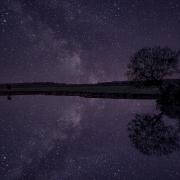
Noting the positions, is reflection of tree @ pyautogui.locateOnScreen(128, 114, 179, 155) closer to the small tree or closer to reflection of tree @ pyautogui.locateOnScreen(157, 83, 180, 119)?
reflection of tree @ pyautogui.locateOnScreen(157, 83, 180, 119)

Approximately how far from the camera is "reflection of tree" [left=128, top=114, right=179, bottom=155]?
23469mm

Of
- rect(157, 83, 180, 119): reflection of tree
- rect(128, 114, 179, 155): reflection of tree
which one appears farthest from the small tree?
rect(128, 114, 179, 155): reflection of tree

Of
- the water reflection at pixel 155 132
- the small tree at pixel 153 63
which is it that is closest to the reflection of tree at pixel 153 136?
the water reflection at pixel 155 132

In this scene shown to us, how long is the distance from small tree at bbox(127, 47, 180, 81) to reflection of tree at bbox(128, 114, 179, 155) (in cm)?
2421

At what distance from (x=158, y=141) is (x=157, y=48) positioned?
112ft

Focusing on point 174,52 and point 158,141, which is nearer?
point 158,141

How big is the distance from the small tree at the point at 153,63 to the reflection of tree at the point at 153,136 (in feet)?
79.4

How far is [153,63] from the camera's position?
182 ft

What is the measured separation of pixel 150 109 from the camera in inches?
1459

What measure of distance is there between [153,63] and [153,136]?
1237 inches

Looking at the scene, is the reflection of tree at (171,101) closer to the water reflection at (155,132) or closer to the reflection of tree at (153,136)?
the water reflection at (155,132)

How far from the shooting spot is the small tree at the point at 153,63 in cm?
5494

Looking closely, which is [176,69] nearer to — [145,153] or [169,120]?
[169,120]

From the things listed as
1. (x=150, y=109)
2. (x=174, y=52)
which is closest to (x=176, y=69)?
(x=174, y=52)
